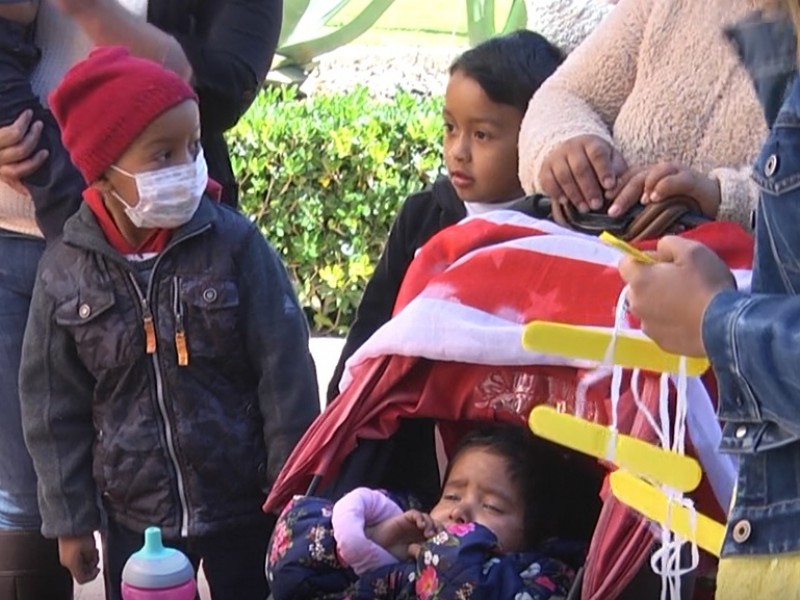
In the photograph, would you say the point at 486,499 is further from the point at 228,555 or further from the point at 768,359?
the point at 768,359

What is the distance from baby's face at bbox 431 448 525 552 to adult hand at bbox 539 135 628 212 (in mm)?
561

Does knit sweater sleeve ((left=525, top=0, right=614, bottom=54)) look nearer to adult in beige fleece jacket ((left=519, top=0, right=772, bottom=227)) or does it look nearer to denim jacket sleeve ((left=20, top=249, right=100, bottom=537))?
adult in beige fleece jacket ((left=519, top=0, right=772, bottom=227))

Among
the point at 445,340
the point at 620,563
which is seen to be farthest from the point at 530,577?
the point at 445,340

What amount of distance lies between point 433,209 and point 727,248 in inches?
47.6

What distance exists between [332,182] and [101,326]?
3955 millimetres

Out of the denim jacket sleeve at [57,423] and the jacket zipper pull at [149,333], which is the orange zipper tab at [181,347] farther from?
the denim jacket sleeve at [57,423]

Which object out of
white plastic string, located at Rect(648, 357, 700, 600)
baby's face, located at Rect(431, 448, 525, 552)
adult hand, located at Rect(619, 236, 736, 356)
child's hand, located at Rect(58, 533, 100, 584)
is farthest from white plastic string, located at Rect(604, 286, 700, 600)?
child's hand, located at Rect(58, 533, 100, 584)

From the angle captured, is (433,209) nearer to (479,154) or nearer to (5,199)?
(479,154)

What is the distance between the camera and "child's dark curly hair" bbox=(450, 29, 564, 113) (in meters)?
3.26

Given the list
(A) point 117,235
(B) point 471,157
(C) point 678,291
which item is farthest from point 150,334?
(C) point 678,291

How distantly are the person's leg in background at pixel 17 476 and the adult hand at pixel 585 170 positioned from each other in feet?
4.56

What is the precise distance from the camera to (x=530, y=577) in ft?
7.64

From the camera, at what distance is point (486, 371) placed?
2.60 meters

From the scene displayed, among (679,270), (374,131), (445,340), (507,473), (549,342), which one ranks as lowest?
(374,131)
